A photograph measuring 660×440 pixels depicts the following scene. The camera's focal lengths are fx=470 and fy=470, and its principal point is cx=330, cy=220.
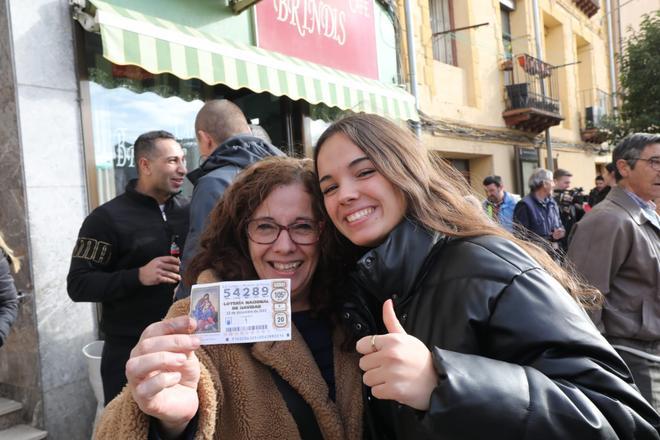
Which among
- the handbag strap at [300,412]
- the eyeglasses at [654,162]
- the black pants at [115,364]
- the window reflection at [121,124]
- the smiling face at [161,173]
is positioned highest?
the window reflection at [121,124]

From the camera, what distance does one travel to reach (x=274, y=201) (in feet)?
5.04

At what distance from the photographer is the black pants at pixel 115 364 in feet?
8.71

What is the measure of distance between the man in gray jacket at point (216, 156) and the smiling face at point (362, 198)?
857 millimetres

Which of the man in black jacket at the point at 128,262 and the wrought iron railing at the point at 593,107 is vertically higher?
the wrought iron railing at the point at 593,107

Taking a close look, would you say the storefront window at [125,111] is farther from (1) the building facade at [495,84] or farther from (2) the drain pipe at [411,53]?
(1) the building facade at [495,84]

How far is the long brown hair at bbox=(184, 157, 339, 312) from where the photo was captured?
1.55 m

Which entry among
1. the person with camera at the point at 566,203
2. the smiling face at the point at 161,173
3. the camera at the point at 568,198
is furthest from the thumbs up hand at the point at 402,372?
the camera at the point at 568,198

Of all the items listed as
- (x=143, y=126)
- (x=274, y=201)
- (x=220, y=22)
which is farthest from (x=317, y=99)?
(x=274, y=201)

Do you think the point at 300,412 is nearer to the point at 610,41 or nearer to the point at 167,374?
the point at 167,374

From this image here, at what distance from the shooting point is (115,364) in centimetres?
267

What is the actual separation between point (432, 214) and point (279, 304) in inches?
19.0

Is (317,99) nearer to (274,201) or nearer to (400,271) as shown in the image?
(274,201)

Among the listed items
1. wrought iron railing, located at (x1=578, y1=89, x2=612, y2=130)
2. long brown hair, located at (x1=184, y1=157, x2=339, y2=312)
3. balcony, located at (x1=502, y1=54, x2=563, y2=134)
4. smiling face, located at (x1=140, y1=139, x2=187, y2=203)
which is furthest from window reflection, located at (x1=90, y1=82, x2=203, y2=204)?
wrought iron railing, located at (x1=578, y1=89, x2=612, y2=130)

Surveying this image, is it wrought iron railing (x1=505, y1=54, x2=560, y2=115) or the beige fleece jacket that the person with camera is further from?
the beige fleece jacket
